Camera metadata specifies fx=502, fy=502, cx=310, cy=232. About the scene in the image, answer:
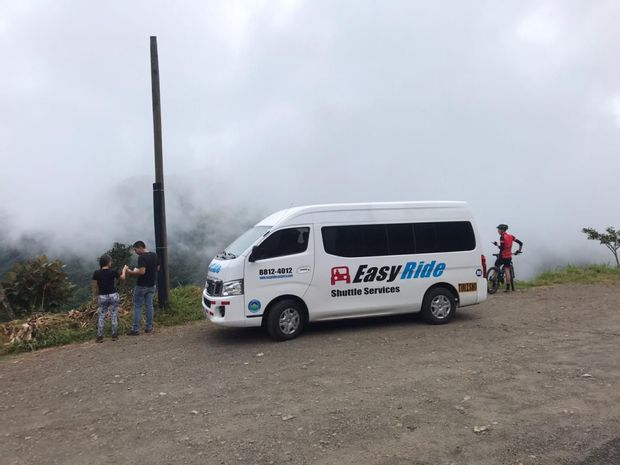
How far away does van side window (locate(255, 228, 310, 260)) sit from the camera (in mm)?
8555

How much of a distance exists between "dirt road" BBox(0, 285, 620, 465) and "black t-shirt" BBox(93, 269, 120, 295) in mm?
1008

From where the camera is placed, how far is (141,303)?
987cm

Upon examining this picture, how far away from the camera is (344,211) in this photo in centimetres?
916

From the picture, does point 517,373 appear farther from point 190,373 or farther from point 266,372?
point 190,373

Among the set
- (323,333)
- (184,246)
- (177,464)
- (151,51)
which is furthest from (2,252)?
(177,464)

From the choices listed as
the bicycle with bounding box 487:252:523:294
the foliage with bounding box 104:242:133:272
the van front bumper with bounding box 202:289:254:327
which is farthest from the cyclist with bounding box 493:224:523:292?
the foliage with bounding box 104:242:133:272

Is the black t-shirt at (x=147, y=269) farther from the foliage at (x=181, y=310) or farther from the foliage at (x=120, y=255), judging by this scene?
the foliage at (x=120, y=255)

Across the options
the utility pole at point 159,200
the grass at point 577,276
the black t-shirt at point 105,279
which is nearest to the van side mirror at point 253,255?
the black t-shirt at point 105,279

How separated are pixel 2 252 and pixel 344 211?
1441 inches

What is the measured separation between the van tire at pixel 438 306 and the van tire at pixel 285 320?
245cm

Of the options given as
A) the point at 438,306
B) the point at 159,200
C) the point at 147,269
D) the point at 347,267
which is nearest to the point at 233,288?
the point at 347,267

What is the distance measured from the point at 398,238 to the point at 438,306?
5.08 ft

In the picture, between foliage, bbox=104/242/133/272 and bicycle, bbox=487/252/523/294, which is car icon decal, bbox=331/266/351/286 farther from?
foliage, bbox=104/242/133/272

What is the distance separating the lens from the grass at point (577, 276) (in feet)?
49.2
